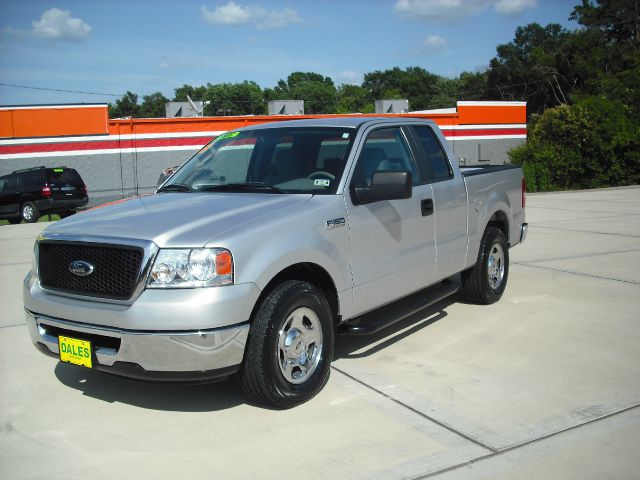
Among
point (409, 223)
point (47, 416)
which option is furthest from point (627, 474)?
point (47, 416)

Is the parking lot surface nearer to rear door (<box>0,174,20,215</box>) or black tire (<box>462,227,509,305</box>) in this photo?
black tire (<box>462,227,509,305</box>)

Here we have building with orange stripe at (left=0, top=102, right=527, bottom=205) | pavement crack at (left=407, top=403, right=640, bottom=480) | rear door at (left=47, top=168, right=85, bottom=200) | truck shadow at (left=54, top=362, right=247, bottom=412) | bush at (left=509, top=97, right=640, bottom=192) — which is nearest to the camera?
pavement crack at (left=407, top=403, right=640, bottom=480)

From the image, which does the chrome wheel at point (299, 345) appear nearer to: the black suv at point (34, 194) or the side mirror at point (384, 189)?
the side mirror at point (384, 189)

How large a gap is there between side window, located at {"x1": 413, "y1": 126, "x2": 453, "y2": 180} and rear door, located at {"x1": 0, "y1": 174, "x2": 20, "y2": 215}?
56.6ft

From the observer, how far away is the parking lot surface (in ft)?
12.6

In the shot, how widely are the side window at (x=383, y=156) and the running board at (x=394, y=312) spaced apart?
40.1 inches

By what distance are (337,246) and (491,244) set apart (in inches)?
109

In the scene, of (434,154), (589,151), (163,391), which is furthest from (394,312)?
(589,151)

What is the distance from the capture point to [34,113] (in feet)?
92.1

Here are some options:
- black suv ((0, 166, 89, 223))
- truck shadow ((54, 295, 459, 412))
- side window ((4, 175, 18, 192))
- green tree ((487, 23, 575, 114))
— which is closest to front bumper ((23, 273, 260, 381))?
Answer: truck shadow ((54, 295, 459, 412))

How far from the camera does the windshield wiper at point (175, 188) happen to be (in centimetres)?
552

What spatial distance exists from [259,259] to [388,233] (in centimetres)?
144

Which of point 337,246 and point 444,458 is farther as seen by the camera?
point 337,246

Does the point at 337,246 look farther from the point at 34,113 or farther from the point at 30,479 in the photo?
the point at 34,113
